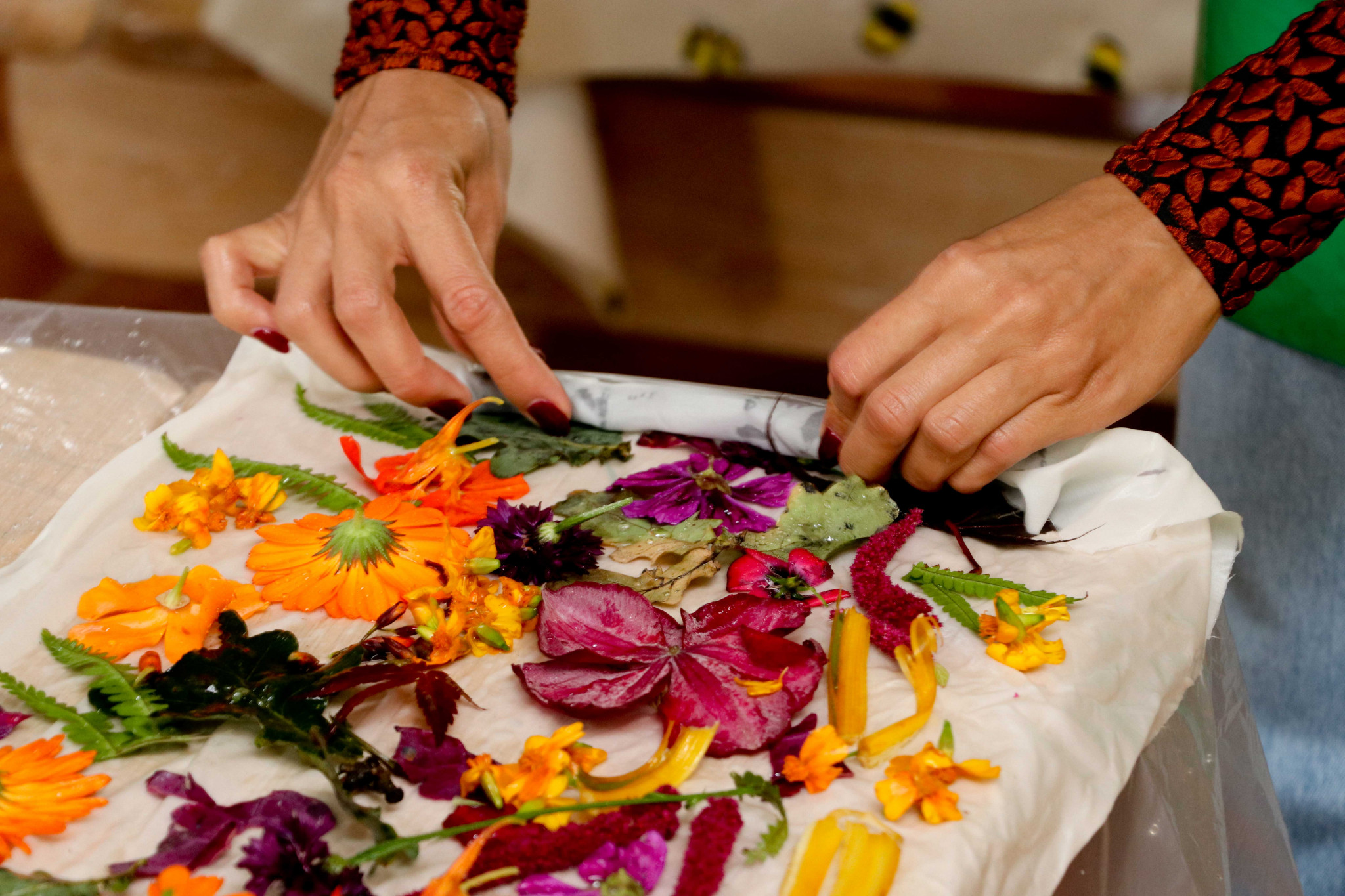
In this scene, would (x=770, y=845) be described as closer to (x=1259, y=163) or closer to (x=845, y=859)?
(x=845, y=859)

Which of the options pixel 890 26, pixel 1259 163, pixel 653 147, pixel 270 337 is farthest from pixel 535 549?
pixel 653 147

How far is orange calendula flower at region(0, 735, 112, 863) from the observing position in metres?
0.39

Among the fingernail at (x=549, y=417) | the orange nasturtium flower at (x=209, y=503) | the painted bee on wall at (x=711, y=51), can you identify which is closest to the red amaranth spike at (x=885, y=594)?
the fingernail at (x=549, y=417)

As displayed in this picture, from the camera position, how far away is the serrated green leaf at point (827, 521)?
526 millimetres

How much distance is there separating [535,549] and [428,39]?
0.43 meters

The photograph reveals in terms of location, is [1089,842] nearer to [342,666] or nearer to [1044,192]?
[342,666]

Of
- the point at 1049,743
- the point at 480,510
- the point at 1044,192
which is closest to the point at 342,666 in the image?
the point at 480,510

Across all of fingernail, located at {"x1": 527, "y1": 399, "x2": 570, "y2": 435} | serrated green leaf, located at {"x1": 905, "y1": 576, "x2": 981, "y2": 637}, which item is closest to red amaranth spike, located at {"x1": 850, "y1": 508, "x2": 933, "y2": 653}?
serrated green leaf, located at {"x1": 905, "y1": 576, "x2": 981, "y2": 637}

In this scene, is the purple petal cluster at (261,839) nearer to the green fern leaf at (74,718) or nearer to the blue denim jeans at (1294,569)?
the green fern leaf at (74,718)

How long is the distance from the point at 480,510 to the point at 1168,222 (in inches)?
15.6

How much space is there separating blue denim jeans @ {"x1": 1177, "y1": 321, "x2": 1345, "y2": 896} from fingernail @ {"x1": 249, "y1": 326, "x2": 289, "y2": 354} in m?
0.75

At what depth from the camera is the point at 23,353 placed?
0.70 metres

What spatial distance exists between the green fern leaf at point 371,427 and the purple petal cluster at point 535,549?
14cm

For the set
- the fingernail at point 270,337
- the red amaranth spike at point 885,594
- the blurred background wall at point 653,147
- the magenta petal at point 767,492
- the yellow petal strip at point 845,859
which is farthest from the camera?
the blurred background wall at point 653,147
